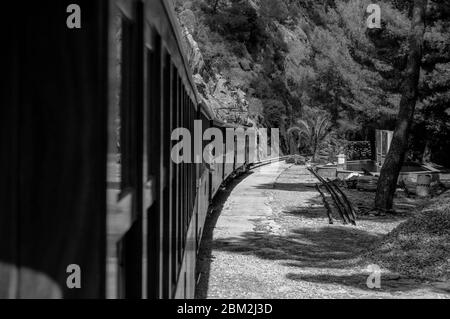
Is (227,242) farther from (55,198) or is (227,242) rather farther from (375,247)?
(55,198)

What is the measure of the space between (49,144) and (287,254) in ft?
33.4

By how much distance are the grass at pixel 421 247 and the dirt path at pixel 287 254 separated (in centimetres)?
41

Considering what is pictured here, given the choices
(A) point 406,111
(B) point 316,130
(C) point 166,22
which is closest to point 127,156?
(C) point 166,22

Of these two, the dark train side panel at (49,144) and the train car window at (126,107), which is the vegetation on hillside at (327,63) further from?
the dark train side panel at (49,144)

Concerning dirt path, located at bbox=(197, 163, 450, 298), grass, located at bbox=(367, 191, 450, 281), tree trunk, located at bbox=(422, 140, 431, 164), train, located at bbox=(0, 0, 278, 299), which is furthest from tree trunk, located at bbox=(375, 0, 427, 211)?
train, located at bbox=(0, 0, 278, 299)

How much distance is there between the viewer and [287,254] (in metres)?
11.5

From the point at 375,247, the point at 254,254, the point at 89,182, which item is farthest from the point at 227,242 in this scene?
the point at 89,182

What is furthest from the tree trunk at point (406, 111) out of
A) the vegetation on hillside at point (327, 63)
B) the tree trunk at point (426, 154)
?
the tree trunk at point (426, 154)

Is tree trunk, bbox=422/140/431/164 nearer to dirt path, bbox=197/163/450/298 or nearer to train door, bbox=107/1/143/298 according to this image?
dirt path, bbox=197/163/450/298

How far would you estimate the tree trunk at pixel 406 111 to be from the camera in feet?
60.0

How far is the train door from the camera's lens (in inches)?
75.9
